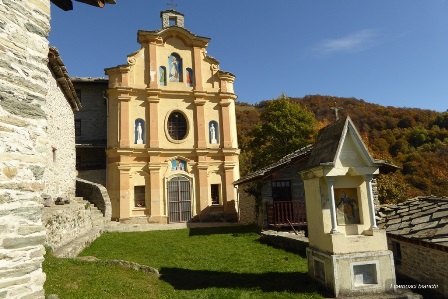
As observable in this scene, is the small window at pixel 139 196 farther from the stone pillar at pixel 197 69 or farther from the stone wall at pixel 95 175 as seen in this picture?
the stone pillar at pixel 197 69

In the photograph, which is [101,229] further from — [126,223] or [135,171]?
[135,171]

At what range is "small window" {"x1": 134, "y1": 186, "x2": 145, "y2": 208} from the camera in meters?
19.7

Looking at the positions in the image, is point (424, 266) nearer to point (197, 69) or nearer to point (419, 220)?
point (419, 220)

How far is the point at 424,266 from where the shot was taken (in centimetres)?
778

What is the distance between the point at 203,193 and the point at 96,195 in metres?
6.61

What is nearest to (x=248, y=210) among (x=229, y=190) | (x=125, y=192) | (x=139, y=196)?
(x=229, y=190)

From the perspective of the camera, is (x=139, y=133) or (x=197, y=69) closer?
(x=139, y=133)

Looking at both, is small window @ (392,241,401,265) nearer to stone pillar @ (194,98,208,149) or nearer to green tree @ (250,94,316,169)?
stone pillar @ (194,98,208,149)

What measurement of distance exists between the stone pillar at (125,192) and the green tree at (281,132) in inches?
476

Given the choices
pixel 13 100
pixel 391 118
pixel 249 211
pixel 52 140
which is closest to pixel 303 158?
pixel 249 211

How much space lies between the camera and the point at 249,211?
1750cm

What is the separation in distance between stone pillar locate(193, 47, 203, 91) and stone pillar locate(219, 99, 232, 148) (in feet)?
6.44

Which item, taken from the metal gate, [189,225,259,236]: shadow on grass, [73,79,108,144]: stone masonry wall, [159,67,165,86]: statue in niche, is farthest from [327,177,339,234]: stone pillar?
[73,79,108,144]: stone masonry wall

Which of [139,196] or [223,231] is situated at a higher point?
[139,196]
